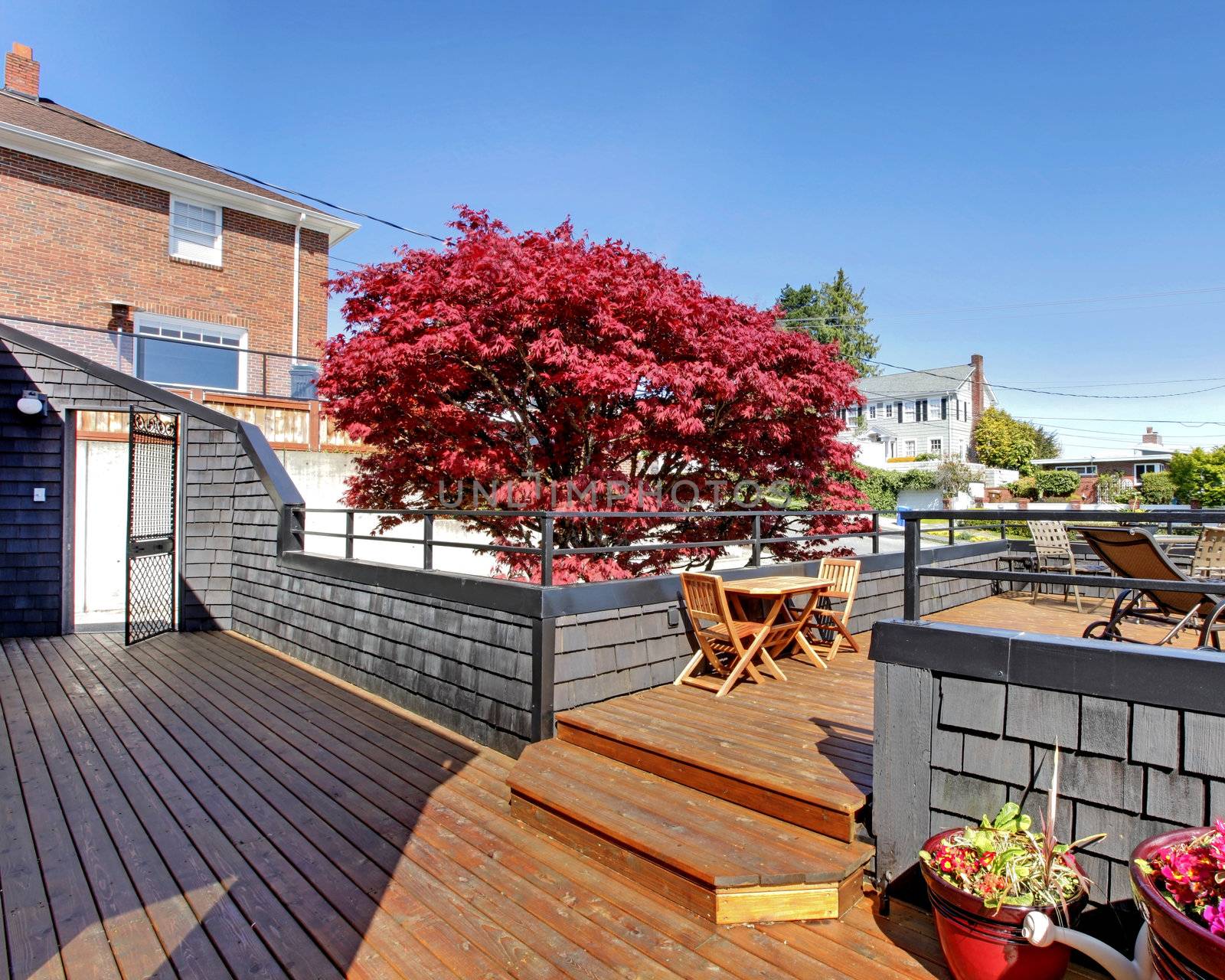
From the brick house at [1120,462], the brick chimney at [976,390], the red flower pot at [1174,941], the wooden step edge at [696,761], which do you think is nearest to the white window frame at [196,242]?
the wooden step edge at [696,761]

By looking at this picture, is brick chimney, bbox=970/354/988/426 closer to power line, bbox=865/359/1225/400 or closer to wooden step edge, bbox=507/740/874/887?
power line, bbox=865/359/1225/400

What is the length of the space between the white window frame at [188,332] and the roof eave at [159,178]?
2409 mm

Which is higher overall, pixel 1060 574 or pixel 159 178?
pixel 159 178

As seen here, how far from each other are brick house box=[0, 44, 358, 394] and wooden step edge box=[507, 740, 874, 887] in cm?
989

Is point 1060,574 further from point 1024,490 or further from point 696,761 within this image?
point 1024,490

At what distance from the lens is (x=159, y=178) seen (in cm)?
1239

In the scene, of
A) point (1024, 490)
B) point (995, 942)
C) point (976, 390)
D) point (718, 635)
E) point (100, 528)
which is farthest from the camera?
point (976, 390)

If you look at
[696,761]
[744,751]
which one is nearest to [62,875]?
[696,761]

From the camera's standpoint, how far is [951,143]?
43.3 feet

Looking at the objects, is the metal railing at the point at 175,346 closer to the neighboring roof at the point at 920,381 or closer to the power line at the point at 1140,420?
the neighboring roof at the point at 920,381

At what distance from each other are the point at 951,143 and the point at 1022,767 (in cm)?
1433

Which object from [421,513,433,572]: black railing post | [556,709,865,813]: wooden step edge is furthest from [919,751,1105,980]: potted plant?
[421,513,433,572]: black railing post

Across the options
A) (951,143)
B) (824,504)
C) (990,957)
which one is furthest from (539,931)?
(951,143)

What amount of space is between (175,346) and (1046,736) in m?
11.9
